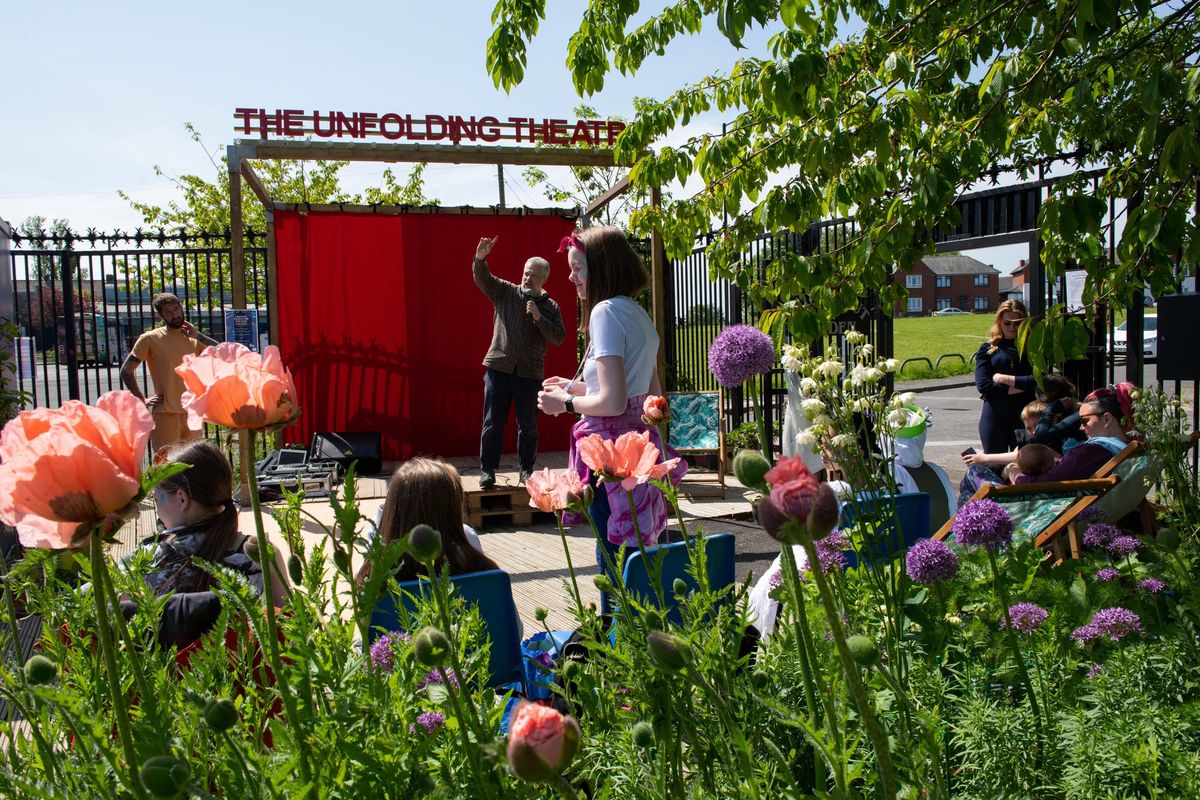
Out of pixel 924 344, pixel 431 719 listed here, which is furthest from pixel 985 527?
pixel 924 344

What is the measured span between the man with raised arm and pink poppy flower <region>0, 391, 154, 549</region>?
6.25 meters

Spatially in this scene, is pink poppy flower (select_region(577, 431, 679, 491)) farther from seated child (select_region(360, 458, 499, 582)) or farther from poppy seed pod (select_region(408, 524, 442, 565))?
seated child (select_region(360, 458, 499, 582))

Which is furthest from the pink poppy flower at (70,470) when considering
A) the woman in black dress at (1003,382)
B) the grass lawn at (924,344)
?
the grass lawn at (924,344)

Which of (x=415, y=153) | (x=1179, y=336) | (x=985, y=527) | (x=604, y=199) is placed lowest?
(x=985, y=527)

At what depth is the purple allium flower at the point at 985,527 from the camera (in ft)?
5.42

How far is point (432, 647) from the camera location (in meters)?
0.76

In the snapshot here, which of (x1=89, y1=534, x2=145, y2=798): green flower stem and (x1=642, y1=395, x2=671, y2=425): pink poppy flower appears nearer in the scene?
(x1=89, y1=534, x2=145, y2=798): green flower stem

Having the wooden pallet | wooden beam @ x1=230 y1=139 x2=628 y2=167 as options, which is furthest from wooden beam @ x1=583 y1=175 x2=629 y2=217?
the wooden pallet

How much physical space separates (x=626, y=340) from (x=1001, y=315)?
4085mm

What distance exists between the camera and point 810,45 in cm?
288

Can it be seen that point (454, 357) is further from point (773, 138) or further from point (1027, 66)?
point (1027, 66)

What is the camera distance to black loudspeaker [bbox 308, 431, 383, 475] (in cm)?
855

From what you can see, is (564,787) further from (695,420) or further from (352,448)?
(352,448)

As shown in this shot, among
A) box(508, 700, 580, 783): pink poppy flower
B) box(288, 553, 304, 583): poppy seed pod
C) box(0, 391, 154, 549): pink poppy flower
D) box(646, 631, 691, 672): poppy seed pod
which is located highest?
box(0, 391, 154, 549): pink poppy flower
